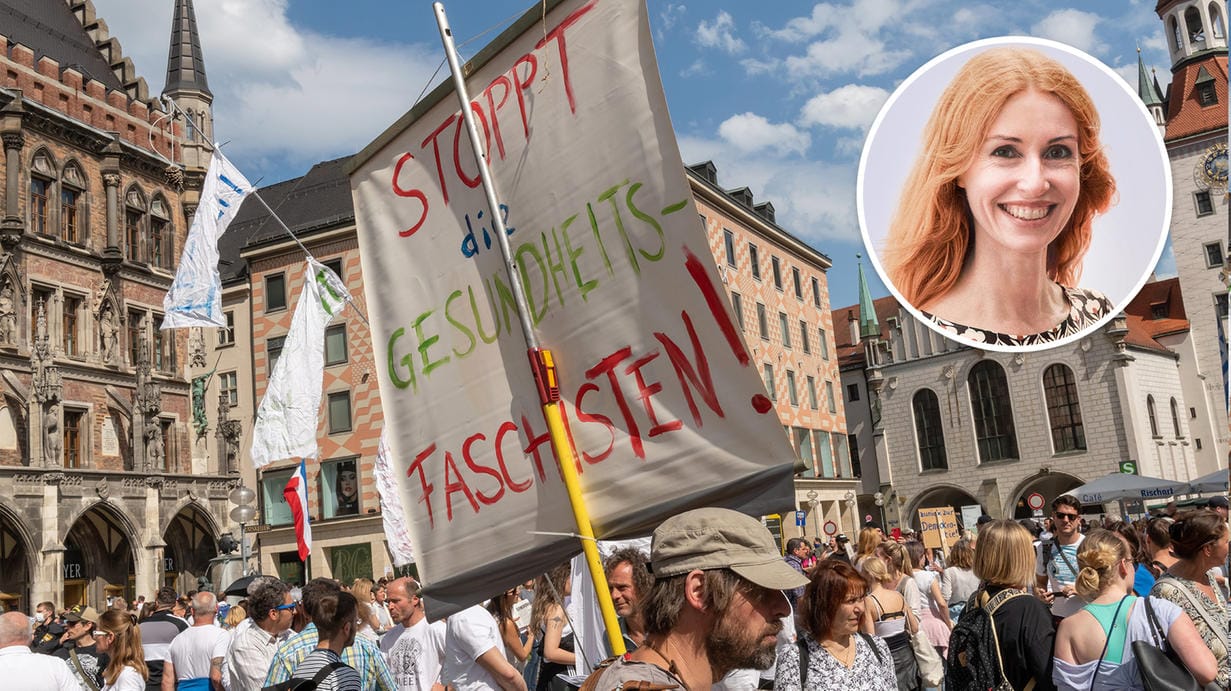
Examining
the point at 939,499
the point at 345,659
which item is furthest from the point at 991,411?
the point at 345,659

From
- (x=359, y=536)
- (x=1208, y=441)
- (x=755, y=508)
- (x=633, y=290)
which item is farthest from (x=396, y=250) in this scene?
(x=1208, y=441)

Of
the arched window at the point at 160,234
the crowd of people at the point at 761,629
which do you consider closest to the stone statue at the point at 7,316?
the arched window at the point at 160,234

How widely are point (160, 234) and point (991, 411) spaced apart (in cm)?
4123

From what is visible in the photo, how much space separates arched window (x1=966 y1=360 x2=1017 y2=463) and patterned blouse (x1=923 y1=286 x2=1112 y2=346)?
45276 millimetres

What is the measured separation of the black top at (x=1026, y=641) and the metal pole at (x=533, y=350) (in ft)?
7.15

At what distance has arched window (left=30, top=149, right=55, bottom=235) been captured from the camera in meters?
33.1

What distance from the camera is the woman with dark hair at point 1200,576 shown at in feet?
14.7

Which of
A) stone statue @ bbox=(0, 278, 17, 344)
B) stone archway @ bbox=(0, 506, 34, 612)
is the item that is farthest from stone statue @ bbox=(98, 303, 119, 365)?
stone archway @ bbox=(0, 506, 34, 612)

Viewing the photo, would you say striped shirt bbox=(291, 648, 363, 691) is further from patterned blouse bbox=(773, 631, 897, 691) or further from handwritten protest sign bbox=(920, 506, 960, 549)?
handwritten protest sign bbox=(920, 506, 960, 549)

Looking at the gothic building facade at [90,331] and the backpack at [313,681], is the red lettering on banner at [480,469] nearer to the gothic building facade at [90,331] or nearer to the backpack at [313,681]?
the backpack at [313,681]

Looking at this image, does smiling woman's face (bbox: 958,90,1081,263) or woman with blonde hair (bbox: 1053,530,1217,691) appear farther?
smiling woman's face (bbox: 958,90,1081,263)

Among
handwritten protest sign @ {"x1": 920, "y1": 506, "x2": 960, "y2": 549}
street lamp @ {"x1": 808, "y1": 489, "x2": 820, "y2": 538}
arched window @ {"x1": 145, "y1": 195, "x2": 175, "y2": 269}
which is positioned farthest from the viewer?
street lamp @ {"x1": 808, "y1": 489, "x2": 820, "y2": 538}

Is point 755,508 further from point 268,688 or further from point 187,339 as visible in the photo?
point 187,339

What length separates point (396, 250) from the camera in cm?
483
